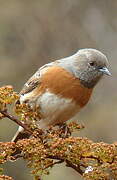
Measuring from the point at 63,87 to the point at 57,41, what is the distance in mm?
6634

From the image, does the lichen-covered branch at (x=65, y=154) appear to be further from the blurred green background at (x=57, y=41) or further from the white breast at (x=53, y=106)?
the blurred green background at (x=57, y=41)

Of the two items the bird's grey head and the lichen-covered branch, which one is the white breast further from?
the lichen-covered branch

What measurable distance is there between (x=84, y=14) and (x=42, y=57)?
1438mm

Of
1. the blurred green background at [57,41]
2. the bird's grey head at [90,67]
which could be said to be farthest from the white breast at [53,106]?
the blurred green background at [57,41]

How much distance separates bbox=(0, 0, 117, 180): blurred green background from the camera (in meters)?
9.75

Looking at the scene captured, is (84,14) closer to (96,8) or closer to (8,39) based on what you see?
(96,8)

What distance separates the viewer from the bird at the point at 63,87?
4973mm

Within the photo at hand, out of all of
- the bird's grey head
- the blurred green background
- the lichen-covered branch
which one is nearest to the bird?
the bird's grey head

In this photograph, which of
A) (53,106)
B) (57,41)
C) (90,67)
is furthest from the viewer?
(57,41)

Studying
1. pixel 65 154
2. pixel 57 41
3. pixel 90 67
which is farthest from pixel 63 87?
pixel 57 41

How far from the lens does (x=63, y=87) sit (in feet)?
16.5

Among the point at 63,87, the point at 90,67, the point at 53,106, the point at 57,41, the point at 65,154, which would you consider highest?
the point at 57,41

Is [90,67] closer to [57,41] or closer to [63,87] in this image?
[63,87]

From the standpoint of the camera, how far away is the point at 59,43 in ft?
38.3
